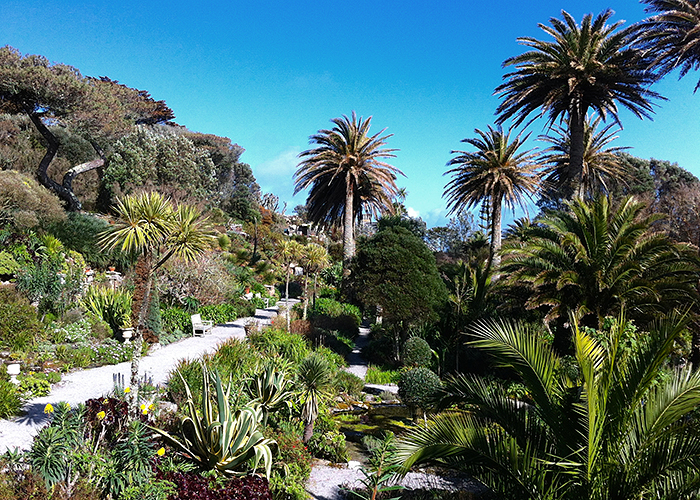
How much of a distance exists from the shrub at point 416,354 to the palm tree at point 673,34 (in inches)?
466

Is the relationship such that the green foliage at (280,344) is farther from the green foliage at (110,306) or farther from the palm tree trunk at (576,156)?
the palm tree trunk at (576,156)

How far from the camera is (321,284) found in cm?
2789

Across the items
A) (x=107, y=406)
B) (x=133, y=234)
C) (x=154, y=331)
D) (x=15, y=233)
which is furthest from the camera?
(x=15, y=233)

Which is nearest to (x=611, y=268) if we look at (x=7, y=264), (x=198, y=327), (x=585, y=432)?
(x=585, y=432)

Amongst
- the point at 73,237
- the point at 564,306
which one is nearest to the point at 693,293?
the point at 564,306

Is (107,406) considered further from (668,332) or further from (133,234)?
(668,332)

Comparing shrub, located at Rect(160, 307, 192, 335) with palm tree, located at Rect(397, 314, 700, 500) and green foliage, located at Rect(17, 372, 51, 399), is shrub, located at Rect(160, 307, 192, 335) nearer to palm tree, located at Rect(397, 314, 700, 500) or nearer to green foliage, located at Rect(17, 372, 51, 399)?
green foliage, located at Rect(17, 372, 51, 399)

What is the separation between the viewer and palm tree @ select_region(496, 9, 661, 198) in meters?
16.1

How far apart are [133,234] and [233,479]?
533 centimetres

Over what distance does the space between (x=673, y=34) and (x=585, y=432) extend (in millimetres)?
15488

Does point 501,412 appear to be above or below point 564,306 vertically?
below

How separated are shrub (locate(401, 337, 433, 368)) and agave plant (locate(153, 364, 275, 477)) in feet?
27.7

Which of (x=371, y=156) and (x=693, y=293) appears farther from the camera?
(x=371, y=156)

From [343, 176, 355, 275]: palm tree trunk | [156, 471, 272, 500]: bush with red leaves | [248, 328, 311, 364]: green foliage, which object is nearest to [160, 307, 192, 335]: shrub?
[248, 328, 311, 364]: green foliage
